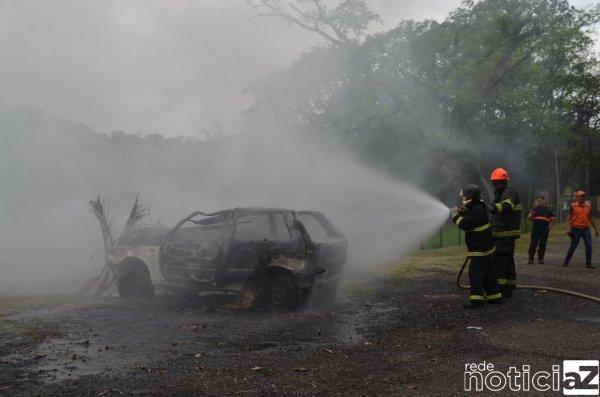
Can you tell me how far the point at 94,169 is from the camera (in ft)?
45.5

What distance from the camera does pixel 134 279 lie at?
7.99 m

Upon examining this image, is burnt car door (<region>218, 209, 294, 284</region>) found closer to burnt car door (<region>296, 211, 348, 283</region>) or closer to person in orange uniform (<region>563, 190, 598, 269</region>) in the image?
burnt car door (<region>296, 211, 348, 283</region>)

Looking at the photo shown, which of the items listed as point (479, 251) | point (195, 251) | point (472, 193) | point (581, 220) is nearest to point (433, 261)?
point (581, 220)

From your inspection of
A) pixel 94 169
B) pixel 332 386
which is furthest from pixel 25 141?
pixel 332 386

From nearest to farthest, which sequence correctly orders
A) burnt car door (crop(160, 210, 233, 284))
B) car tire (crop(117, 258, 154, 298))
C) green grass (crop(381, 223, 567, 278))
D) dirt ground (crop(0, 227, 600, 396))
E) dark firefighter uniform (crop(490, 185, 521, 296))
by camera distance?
dirt ground (crop(0, 227, 600, 396))
burnt car door (crop(160, 210, 233, 284))
dark firefighter uniform (crop(490, 185, 521, 296))
car tire (crop(117, 258, 154, 298))
green grass (crop(381, 223, 567, 278))

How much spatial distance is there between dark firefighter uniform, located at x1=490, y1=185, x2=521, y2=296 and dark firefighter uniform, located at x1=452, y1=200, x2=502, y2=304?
0.31 m

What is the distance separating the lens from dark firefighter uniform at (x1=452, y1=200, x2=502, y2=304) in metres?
7.03

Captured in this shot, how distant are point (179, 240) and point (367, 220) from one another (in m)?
8.10

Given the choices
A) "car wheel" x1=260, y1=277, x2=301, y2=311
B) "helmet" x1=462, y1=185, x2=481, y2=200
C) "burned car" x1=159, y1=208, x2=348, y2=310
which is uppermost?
"helmet" x1=462, y1=185, x2=481, y2=200

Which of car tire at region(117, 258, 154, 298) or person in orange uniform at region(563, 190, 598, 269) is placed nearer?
car tire at region(117, 258, 154, 298)

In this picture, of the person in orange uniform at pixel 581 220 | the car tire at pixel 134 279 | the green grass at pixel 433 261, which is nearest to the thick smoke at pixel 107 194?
the green grass at pixel 433 261

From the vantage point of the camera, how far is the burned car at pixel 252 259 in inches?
276

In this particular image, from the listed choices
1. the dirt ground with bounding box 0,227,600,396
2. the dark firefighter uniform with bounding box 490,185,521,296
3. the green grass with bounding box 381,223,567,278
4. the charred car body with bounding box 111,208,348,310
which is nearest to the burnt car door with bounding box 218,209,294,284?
the charred car body with bounding box 111,208,348,310

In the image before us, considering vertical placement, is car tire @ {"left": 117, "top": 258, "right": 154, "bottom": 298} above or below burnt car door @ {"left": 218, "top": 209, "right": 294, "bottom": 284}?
below
